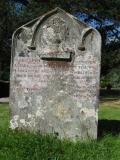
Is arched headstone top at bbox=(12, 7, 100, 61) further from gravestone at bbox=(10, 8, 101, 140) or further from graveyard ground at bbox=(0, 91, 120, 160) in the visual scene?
graveyard ground at bbox=(0, 91, 120, 160)

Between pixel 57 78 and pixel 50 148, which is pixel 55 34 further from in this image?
pixel 50 148

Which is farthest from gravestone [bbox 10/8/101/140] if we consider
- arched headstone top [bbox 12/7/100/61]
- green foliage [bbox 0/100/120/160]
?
green foliage [bbox 0/100/120/160]

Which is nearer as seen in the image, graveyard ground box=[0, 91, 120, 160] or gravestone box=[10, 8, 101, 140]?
graveyard ground box=[0, 91, 120, 160]

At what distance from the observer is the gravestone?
9.20 metres

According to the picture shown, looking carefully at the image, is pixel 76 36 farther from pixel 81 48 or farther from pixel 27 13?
pixel 27 13

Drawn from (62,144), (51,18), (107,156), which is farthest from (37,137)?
(51,18)

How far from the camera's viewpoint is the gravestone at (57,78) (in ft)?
30.2

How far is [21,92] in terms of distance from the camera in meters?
9.46

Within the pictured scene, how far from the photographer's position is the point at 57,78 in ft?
30.6

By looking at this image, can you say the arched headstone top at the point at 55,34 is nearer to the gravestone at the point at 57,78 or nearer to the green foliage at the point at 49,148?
the gravestone at the point at 57,78

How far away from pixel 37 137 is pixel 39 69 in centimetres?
153

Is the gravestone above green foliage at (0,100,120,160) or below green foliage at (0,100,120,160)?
above

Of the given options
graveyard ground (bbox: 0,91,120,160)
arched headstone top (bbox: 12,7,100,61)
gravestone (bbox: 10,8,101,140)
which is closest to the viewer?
graveyard ground (bbox: 0,91,120,160)

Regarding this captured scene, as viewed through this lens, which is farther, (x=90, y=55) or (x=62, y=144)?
(x=90, y=55)
